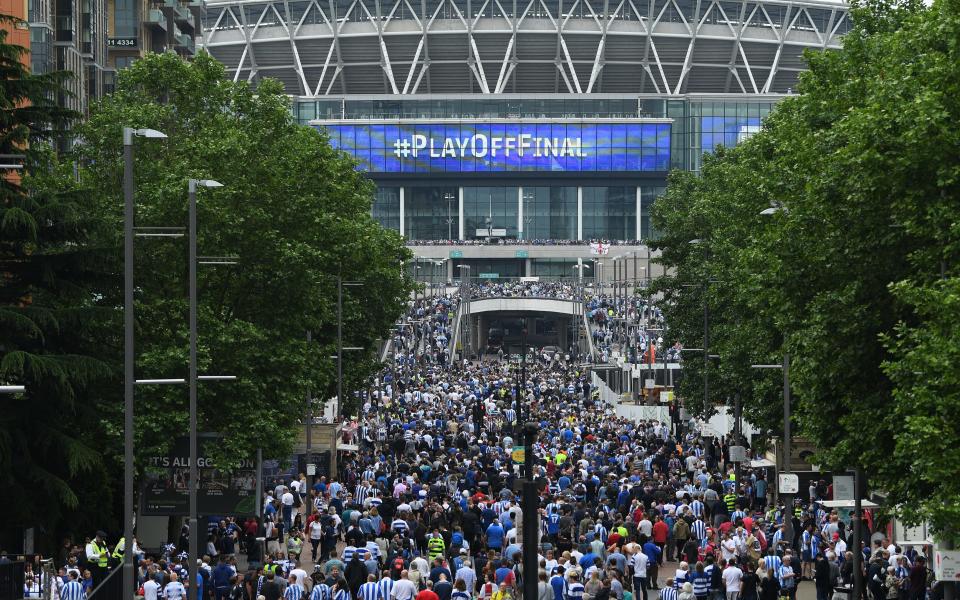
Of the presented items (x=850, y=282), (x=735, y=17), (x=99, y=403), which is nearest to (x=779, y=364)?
(x=850, y=282)

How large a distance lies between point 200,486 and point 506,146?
456ft

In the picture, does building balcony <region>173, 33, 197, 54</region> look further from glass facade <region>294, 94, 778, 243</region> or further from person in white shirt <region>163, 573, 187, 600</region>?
person in white shirt <region>163, 573, 187, 600</region>

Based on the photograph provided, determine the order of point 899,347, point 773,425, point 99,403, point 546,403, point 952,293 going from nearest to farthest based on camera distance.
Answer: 1. point 952,293
2. point 899,347
3. point 99,403
4. point 773,425
5. point 546,403

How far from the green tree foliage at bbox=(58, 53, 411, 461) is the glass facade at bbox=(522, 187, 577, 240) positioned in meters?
128

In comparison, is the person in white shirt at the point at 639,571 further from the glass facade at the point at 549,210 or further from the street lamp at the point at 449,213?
the street lamp at the point at 449,213

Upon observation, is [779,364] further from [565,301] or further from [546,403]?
[565,301]

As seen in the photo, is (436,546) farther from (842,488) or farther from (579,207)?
(579,207)

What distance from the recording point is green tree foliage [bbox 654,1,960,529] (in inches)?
989

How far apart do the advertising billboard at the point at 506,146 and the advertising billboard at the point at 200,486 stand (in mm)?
136671

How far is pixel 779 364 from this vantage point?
4350 centimetres

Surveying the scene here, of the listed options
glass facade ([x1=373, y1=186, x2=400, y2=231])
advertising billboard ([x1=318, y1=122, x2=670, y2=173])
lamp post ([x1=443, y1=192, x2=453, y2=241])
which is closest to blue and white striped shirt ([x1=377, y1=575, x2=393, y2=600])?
advertising billboard ([x1=318, y1=122, x2=670, y2=173])

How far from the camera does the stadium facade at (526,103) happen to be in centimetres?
17275

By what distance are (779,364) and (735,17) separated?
463 feet

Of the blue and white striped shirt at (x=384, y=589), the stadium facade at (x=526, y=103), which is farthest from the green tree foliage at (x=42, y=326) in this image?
the stadium facade at (x=526, y=103)
